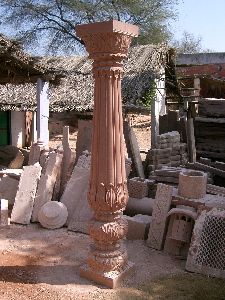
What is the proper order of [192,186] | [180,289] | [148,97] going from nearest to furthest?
[180,289] → [192,186] → [148,97]

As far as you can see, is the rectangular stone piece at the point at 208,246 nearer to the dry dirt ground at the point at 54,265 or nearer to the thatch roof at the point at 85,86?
the dry dirt ground at the point at 54,265

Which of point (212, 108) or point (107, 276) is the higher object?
point (212, 108)

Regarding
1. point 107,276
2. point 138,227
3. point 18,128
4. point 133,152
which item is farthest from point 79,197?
point 18,128

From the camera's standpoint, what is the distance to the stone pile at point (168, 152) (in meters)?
8.76

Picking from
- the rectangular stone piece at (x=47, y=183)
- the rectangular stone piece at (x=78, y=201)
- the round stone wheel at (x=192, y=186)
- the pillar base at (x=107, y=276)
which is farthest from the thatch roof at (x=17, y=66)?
the pillar base at (x=107, y=276)

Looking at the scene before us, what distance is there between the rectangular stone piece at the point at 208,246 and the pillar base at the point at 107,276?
0.89m

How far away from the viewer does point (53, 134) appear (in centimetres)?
1848

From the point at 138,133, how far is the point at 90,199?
14.3 metres

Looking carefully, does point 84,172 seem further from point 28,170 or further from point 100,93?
point 100,93

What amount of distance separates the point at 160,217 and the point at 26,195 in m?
2.62

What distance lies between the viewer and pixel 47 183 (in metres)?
7.23

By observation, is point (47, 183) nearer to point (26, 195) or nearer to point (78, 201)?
point (26, 195)

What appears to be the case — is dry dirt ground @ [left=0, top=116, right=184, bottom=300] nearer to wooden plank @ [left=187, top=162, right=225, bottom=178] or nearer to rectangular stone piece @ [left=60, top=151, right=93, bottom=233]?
rectangular stone piece @ [left=60, top=151, right=93, bottom=233]

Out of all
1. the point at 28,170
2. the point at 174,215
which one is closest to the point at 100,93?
the point at 174,215
